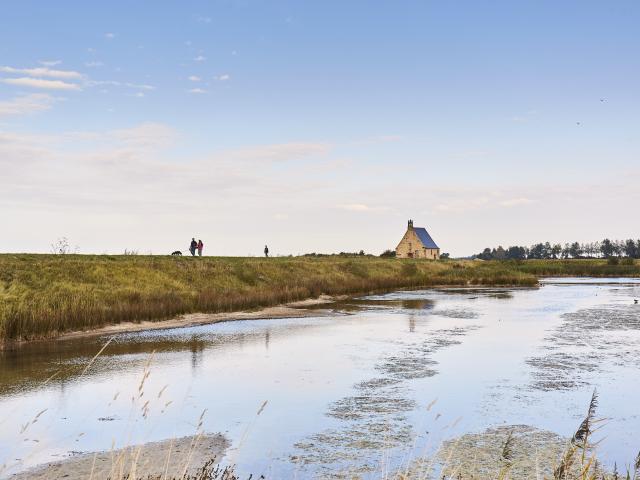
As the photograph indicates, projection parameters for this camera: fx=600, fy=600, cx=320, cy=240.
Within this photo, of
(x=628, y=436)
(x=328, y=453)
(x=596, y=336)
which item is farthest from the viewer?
(x=596, y=336)

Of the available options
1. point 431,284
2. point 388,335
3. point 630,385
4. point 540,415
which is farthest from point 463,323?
point 431,284

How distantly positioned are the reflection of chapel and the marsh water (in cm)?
6643

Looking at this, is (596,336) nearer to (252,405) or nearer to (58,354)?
(252,405)

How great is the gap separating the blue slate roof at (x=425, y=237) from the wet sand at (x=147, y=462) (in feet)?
276

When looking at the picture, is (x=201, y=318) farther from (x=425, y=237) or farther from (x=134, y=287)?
(x=425, y=237)

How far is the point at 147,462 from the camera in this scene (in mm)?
8391

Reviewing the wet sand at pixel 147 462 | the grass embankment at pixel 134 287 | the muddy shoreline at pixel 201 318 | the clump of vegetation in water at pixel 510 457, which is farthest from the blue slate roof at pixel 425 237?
the wet sand at pixel 147 462

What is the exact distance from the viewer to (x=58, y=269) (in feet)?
90.8

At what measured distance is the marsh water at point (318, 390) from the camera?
960 cm

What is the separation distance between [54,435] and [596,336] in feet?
60.2

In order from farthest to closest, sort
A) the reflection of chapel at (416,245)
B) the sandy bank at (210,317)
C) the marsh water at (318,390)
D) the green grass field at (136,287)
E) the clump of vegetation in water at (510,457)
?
1. the reflection of chapel at (416,245)
2. the sandy bank at (210,317)
3. the green grass field at (136,287)
4. the marsh water at (318,390)
5. the clump of vegetation in water at (510,457)

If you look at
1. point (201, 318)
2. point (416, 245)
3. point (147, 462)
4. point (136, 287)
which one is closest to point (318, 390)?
point (147, 462)

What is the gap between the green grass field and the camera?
845 inches

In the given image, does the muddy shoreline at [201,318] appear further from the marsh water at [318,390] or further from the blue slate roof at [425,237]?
the blue slate roof at [425,237]
